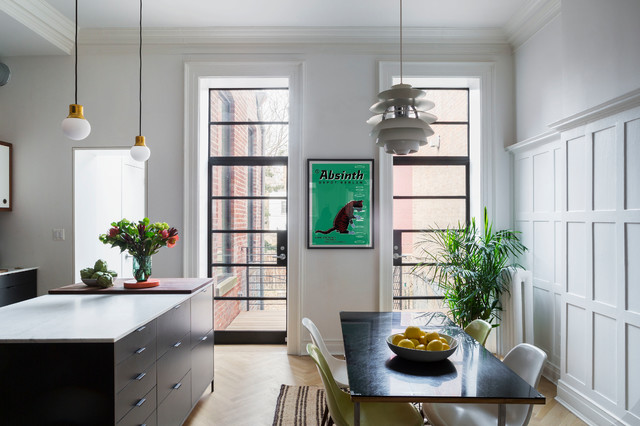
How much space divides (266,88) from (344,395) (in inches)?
130

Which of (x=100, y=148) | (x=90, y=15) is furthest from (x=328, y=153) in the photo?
(x=90, y=15)

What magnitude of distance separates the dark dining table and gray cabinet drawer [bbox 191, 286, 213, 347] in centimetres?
110

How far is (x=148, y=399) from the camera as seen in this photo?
186 centimetres

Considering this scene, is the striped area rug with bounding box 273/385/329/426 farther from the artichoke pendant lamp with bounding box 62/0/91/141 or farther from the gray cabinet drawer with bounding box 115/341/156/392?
the artichoke pendant lamp with bounding box 62/0/91/141

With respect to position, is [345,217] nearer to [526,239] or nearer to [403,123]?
[526,239]

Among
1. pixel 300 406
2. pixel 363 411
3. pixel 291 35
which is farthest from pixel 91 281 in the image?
pixel 291 35

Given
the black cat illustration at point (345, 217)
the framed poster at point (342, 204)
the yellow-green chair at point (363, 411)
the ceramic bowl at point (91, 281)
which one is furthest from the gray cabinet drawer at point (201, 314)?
the black cat illustration at point (345, 217)

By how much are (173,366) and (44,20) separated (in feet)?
11.1

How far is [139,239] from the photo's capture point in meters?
2.51

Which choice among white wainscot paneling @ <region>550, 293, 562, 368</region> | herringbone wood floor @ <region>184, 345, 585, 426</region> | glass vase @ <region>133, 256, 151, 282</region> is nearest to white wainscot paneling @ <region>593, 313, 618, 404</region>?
herringbone wood floor @ <region>184, 345, 585, 426</region>

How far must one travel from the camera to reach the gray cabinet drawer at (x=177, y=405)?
2.06 meters

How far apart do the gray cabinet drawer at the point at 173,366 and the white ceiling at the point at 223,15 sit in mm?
2883

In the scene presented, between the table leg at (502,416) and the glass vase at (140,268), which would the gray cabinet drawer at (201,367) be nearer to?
the glass vase at (140,268)

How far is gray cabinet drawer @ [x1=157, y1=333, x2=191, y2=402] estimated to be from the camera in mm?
2020
